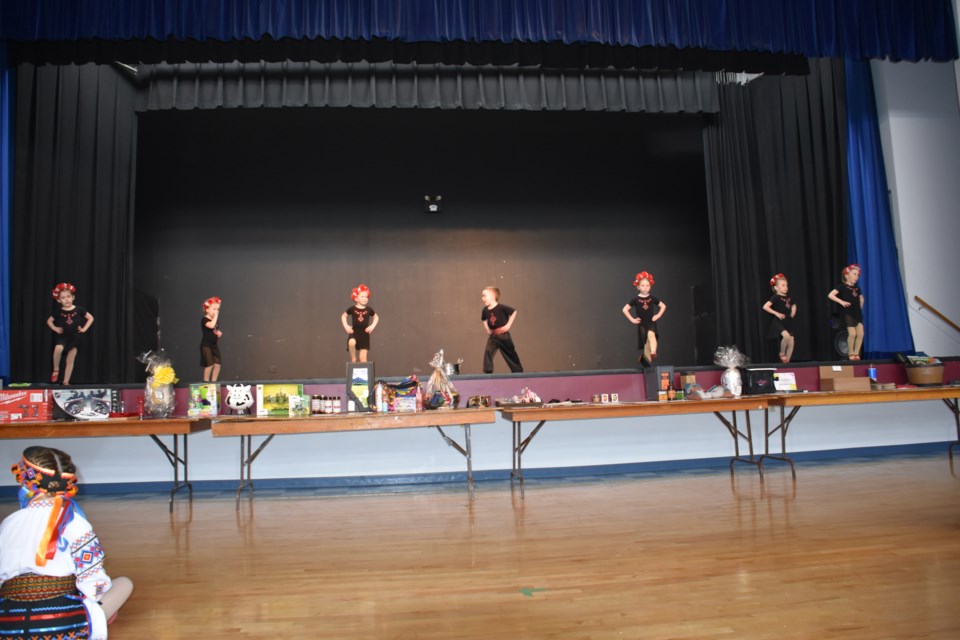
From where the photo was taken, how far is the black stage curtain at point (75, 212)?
7098 mm

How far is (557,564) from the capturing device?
305cm

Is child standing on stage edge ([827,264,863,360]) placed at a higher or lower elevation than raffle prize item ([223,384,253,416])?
higher

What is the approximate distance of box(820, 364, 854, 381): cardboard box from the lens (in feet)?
20.1

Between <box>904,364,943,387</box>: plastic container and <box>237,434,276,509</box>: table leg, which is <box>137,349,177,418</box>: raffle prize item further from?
<box>904,364,943,387</box>: plastic container

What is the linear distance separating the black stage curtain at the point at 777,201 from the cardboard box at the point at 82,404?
726 centimetres

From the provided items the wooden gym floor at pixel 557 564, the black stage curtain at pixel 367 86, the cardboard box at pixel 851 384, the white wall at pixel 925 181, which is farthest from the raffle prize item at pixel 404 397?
the white wall at pixel 925 181

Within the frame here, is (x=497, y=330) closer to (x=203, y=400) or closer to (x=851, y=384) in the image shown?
(x=203, y=400)

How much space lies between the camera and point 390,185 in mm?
9781

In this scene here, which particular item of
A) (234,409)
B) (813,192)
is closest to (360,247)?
(234,409)

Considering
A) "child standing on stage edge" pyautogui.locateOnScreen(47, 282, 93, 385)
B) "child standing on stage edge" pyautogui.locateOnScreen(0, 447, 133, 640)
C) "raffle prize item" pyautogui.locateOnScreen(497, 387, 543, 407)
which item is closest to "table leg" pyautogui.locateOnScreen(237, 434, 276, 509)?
"raffle prize item" pyautogui.locateOnScreen(497, 387, 543, 407)

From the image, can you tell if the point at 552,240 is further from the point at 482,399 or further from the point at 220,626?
the point at 220,626

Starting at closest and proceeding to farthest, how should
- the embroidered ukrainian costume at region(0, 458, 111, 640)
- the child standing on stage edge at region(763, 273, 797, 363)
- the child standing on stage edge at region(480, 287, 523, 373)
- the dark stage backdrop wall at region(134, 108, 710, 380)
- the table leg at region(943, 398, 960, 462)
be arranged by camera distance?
the embroidered ukrainian costume at region(0, 458, 111, 640) < the table leg at region(943, 398, 960, 462) < the child standing on stage edge at region(480, 287, 523, 373) < the child standing on stage edge at region(763, 273, 797, 363) < the dark stage backdrop wall at region(134, 108, 710, 380)

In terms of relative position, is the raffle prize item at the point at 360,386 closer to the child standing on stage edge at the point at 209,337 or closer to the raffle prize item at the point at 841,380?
the child standing on stage edge at the point at 209,337

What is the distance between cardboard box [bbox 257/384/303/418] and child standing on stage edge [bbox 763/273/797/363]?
18.8 feet
